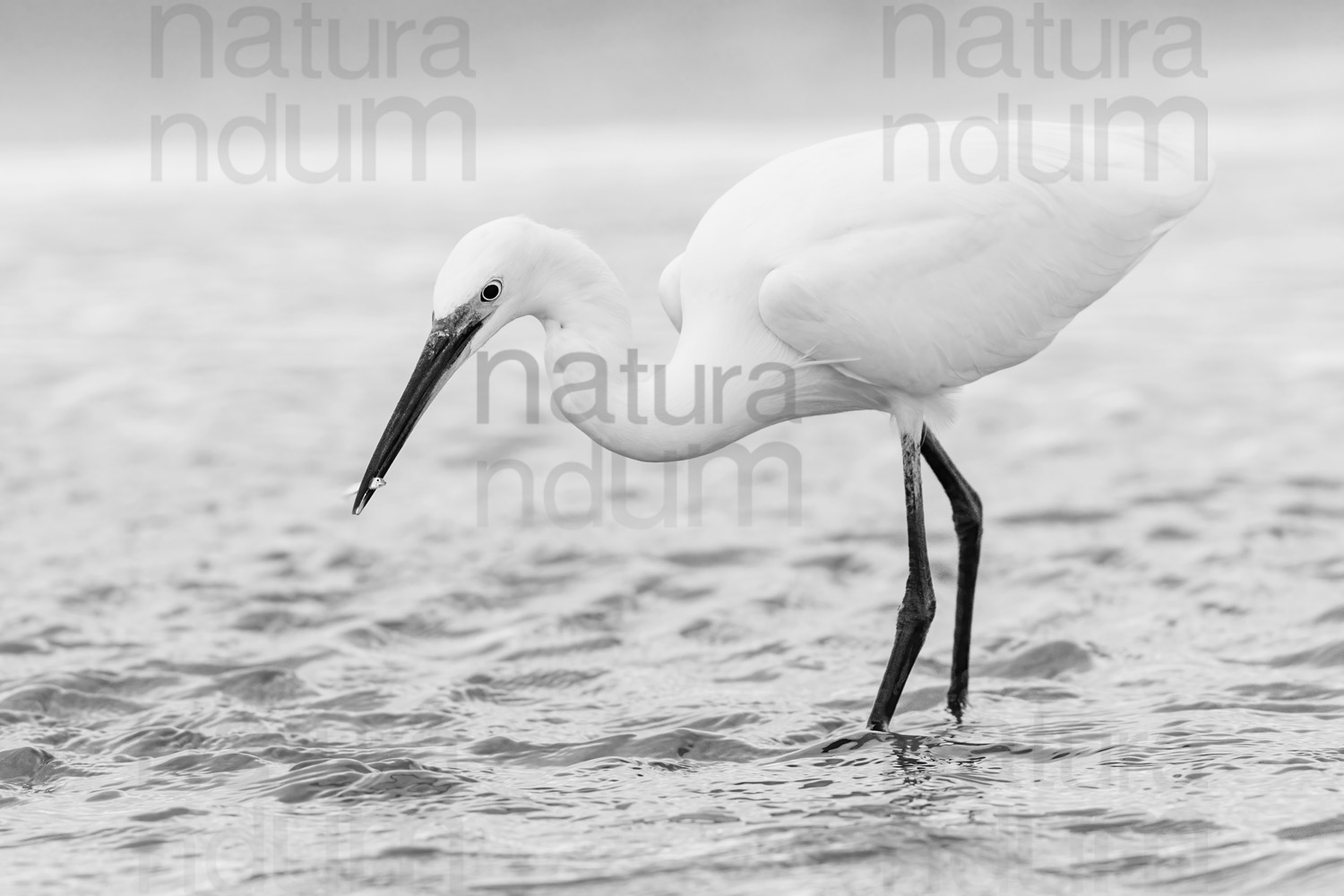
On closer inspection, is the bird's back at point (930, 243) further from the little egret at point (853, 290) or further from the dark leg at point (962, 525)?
the dark leg at point (962, 525)

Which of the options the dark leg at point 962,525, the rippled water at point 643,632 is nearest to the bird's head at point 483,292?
the rippled water at point 643,632

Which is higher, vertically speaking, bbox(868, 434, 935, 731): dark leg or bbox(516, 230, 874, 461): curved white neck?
bbox(516, 230, 874, 461): curved white neck

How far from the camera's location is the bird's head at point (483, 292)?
4973 millimetres

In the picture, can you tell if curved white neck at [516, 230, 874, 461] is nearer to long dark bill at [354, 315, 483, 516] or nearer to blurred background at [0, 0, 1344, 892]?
long dark bill at [354, 315, 483, 516]

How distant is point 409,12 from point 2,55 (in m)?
4.45

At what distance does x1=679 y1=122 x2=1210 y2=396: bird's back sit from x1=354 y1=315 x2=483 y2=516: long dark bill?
2.75ft

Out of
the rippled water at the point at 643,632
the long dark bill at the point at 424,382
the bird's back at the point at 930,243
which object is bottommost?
the rippled water at the point at 643,632

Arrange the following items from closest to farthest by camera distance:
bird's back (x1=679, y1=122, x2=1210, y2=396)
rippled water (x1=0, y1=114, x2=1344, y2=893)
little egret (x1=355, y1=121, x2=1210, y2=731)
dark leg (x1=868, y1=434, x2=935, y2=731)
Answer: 1. rippled water (x1=0, y1=114, x2=1344, y2=893)
2. little egret (x1=355, y1=121, x2=1210, y2=731)
3. bird's back (x1=679, y1=122, x2=1210, y2=396)
4. dark leg (x1=868, y1=434, x2=935, y2=731)

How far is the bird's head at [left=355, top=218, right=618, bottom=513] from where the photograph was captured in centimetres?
497

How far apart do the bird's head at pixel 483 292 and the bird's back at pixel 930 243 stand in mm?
489

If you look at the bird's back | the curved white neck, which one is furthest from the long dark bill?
the bird's back

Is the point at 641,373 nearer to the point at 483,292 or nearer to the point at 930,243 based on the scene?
the point at 483,292

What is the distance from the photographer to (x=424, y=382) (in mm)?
5020

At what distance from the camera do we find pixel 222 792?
524 cm
